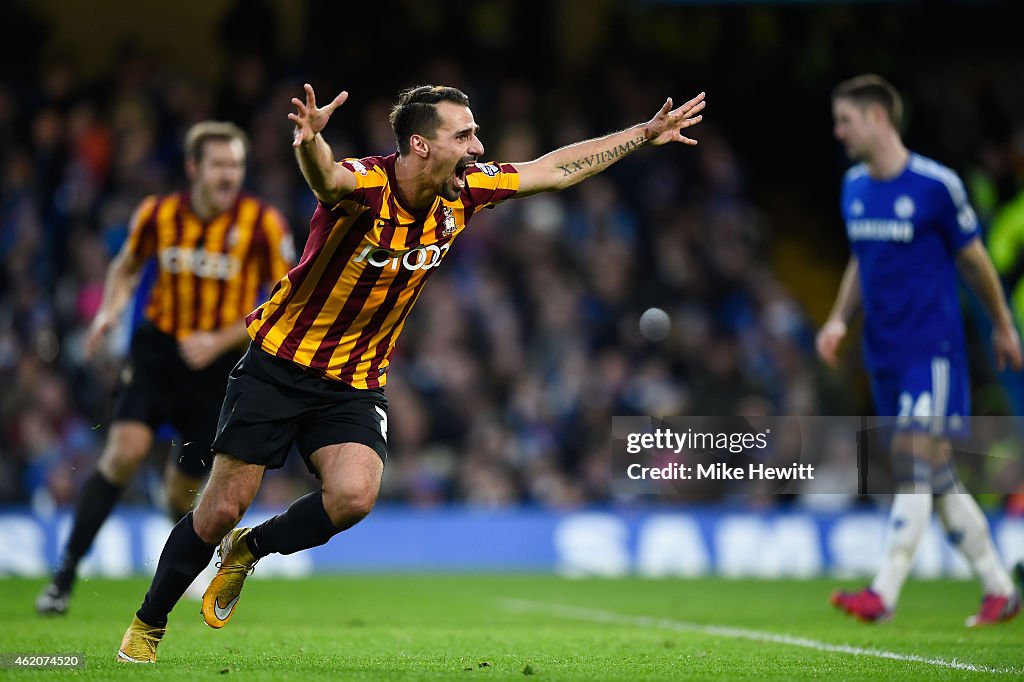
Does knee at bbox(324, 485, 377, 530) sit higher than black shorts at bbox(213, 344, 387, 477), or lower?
lower

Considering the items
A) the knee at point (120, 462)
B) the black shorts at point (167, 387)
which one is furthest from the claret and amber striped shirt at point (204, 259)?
the knee at point (120, 462)

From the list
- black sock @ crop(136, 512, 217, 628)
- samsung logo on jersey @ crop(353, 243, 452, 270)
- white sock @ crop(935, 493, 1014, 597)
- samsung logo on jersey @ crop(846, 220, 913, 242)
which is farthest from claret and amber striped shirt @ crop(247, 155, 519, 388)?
white sock @ crop(935, 493, 1014, 597)

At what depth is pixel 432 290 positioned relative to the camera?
15.6 meters

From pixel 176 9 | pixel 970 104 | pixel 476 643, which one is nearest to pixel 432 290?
pixel 176 9

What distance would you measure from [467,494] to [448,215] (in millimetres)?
8649

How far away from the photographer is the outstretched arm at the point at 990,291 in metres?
8.03

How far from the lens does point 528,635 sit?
23.5 feet

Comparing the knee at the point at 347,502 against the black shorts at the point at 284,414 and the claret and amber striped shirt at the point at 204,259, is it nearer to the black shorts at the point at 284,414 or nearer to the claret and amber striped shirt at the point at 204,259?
the black shorts at the point at 284,414

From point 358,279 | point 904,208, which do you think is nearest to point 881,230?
point 904,208

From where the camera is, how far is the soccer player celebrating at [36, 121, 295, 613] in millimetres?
8172

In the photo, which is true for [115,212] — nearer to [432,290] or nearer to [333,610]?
[432,290]

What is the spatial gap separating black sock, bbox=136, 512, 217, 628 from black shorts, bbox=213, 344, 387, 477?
0.39 metres

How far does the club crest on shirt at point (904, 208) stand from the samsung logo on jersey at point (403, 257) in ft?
10.8

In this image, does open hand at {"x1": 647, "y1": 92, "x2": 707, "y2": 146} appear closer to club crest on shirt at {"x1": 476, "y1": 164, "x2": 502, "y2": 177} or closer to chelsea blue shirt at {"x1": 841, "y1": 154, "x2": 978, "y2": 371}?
club crest on shirt at {"x1": 476, "y1": 164, "x2": 502, "y2": 177}
